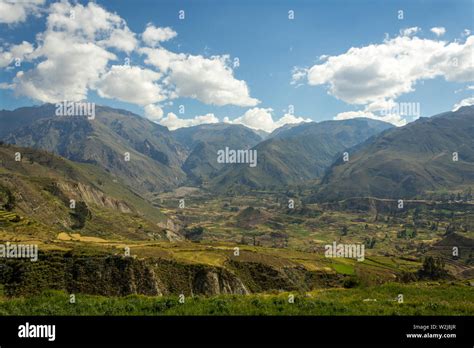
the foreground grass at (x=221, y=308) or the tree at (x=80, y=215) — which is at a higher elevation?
the foreground grass at (x=221, y=308)

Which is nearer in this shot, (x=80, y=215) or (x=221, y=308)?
(x=221, y=308)

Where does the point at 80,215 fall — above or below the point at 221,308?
below

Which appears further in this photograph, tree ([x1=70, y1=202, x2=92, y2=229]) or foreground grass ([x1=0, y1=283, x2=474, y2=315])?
tree ([x1=70, y1=202, x2=92, y2=229])

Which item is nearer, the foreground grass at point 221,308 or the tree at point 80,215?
the foreground grass at point 221,308

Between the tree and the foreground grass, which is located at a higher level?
the foreground grass
